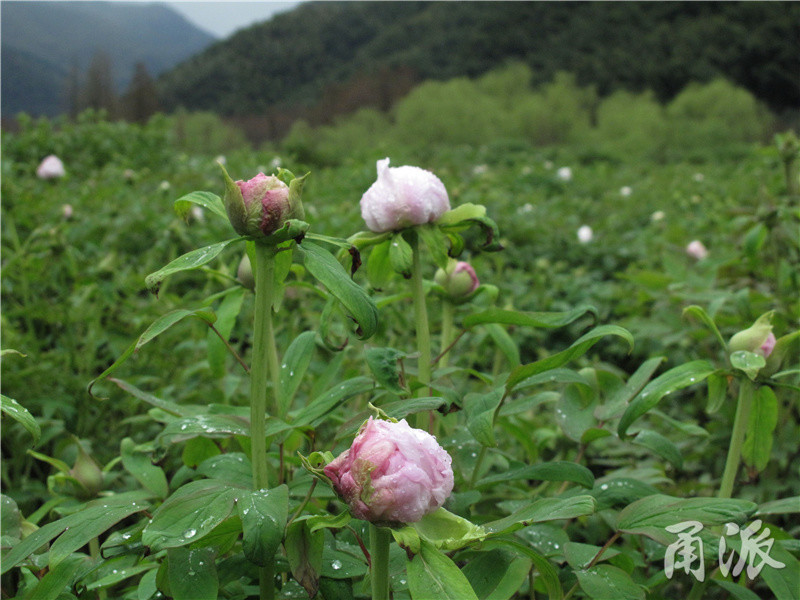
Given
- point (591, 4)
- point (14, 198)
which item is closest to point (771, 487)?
point (14, 198)

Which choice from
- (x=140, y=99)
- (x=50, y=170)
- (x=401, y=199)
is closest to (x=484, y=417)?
(x=401, y=199)

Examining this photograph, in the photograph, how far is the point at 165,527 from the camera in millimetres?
439

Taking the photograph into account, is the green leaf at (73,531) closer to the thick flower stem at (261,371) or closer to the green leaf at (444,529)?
the thick flower stem at (261,371)

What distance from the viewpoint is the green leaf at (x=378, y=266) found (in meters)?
0.67

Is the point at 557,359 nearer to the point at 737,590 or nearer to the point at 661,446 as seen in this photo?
the point at 661,446

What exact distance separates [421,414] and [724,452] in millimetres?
784

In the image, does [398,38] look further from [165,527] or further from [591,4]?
[165,527]

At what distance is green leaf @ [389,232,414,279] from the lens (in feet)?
1.99

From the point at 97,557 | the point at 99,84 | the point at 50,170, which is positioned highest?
the point at 99,84

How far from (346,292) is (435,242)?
18cm

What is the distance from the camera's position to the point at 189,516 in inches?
17.7

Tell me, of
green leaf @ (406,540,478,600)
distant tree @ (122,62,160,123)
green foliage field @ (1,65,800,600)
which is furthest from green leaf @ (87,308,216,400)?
distant tree @ (122,62,160,123)

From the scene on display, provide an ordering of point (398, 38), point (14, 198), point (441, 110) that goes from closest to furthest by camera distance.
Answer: point (14, 198)
point (441, 110)
point (398, 38)

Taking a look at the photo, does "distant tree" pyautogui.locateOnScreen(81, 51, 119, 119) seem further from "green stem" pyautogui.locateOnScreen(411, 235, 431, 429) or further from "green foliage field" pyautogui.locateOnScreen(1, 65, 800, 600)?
"green stem" pyautogui.locateOnScreen(411, 235, 431, 429)
